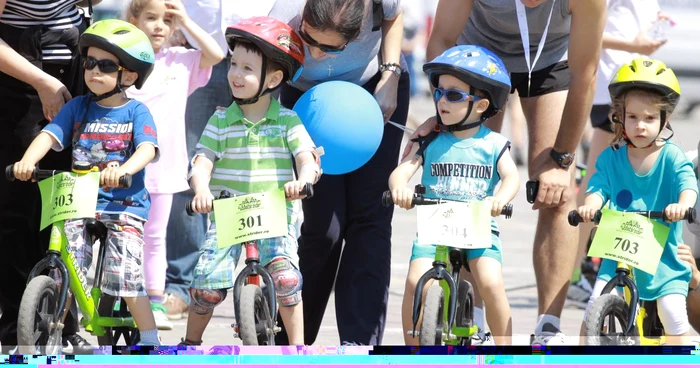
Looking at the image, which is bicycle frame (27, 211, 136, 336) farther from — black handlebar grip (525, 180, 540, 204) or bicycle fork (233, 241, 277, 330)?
black handlebar grip (525, 180, 540, 204)

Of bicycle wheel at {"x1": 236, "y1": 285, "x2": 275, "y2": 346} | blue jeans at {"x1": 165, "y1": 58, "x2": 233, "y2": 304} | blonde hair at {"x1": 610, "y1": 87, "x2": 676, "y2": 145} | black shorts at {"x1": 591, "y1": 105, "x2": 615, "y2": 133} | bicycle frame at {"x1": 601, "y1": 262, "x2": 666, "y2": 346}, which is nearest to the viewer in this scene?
bicycle wheel at {"x1": 236, "y1": 285, "x2": 275, "y2": 346}

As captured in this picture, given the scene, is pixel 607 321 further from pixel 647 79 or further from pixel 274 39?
pixel 274 39

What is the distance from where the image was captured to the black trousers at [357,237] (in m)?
6.35

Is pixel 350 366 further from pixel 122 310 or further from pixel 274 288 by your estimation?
pixel 122 310

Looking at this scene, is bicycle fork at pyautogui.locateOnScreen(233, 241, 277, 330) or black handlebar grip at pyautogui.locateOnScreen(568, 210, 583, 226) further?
black handlebar grip at pyautogui.locateOnScreen(568, 210, 583, 226)

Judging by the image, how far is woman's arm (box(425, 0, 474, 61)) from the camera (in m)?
6.34

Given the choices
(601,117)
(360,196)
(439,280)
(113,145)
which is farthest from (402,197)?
(601,117)

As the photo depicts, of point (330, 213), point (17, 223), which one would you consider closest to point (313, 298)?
point (330, 213)

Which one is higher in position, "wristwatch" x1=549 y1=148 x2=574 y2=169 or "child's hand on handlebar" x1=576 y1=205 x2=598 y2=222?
"wristwatch" x1=549 y1=148 x2=574 y2=169

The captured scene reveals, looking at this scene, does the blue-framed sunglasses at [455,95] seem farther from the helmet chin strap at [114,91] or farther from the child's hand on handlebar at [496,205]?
the helmet chin strap at [114,91]

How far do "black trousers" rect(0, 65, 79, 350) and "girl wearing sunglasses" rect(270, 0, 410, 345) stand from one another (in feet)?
3.79

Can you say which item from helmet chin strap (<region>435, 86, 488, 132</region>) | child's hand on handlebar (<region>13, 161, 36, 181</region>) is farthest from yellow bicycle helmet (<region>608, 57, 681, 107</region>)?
child's hand on handlebar (<region>13, 161, 36, 181</region>)

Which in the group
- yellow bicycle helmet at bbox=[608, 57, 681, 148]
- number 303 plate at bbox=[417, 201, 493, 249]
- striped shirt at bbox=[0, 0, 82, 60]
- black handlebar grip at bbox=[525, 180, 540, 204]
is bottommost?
number 303 plate at bbox=[417, 201, 493, 249]

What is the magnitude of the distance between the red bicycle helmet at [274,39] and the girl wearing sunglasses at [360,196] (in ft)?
0.57
